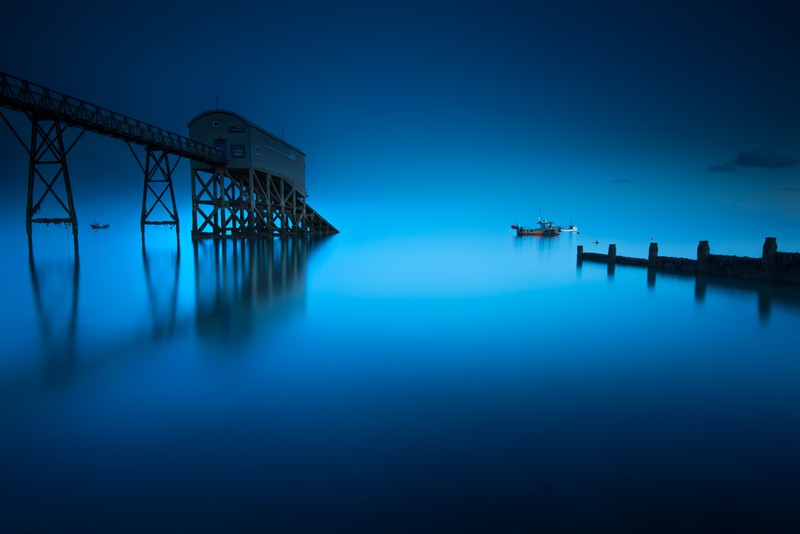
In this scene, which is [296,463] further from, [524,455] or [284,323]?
[284,323]

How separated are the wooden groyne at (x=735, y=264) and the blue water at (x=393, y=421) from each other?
6592 mm

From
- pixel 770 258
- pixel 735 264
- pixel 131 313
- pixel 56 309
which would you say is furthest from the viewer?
pixel 735 264

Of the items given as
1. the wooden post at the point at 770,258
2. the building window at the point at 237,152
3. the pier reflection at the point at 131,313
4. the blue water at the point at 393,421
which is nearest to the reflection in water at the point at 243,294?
the pier reflection at the point at 131,313

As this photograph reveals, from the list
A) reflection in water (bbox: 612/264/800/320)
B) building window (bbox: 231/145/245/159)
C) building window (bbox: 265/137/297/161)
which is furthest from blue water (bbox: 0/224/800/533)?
building window (bbox: 265/137/297/161)

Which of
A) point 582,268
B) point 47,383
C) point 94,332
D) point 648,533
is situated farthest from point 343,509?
point 582,268

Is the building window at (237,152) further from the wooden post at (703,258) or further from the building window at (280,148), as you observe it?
the wooden post at (703,258)

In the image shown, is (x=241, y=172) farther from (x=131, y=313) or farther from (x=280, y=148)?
(x=131, y=313)

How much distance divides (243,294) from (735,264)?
59.9 ft

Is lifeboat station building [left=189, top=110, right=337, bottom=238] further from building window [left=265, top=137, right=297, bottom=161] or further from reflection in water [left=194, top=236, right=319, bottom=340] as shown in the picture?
reflection in water [left=194, top=236, right=319, bottom=340]

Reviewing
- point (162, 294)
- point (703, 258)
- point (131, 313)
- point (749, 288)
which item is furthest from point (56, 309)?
point (703, 258)

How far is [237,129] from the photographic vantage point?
3331cm

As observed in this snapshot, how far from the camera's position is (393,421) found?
14.1ft

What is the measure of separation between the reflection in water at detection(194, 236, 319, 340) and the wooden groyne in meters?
15.7

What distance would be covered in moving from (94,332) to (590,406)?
27.2 ft
